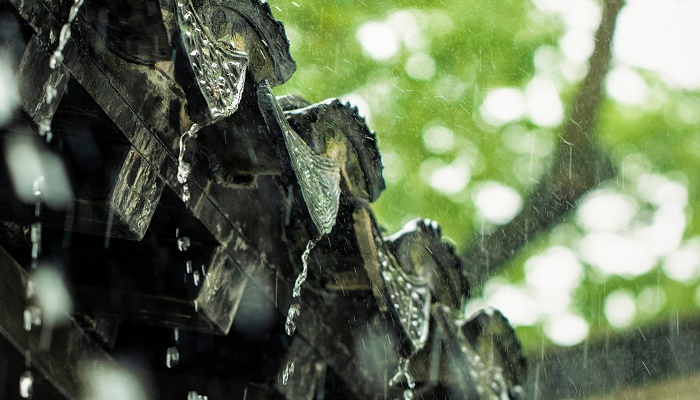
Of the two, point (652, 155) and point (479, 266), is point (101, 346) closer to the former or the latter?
point (479, 266)

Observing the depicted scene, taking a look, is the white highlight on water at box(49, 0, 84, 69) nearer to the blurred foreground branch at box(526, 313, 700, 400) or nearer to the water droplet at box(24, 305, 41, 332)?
the water droplet at box(24, 305, 41, 332)

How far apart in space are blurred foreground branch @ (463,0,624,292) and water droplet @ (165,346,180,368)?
5.45m

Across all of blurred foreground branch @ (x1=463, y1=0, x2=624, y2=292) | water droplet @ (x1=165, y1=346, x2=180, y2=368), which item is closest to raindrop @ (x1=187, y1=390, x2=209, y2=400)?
water droplet @ (x1=165, y1=346, x2=180, y2=368)

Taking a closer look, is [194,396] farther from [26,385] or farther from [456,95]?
[456,95]

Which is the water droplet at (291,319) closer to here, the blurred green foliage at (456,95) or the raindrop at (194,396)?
the raindrop at (194,396)

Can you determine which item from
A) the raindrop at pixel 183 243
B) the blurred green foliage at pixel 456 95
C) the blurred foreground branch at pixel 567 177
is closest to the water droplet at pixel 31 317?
the raindrop at pixel 183 243

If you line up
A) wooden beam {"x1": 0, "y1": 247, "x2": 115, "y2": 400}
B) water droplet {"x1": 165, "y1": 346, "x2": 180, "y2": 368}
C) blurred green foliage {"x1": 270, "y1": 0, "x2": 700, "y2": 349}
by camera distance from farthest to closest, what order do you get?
1. blurred green foliage {"x1": 270, "y1": 0, "x2": 700, "y2": 349}
2. water droplet {"x1": 165, "y1": 346, "x2": 180, "y2": 368}
3. wooden beam {"x1": 0, "y1": 247, "x2": 115, "y2": 400}

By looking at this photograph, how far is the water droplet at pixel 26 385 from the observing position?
8.60 ft

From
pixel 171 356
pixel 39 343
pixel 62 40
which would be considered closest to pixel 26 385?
pixel 39 343

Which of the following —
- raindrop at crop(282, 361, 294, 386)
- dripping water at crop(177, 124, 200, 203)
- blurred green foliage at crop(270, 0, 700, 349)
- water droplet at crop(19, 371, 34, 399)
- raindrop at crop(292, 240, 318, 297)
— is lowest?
water droplet at crop(19, 371, 34, 399)

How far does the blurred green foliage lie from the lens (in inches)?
394

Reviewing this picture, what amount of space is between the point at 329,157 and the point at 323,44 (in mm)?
7167

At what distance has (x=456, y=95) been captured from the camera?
1032 cm

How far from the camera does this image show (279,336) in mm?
3387
